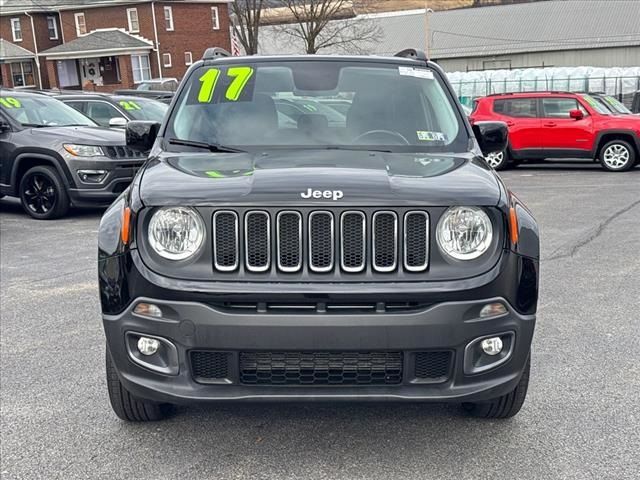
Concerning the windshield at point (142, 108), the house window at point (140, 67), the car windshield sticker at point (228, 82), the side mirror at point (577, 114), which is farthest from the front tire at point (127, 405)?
the house window at point (140, 67)

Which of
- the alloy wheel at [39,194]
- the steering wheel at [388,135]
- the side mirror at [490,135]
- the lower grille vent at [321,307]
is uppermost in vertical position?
the steering wheel at [388,135]

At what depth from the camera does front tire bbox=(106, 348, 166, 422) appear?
346 cm

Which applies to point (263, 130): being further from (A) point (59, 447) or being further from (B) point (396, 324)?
(A) point (59, 447)

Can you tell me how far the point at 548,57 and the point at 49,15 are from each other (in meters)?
37.0

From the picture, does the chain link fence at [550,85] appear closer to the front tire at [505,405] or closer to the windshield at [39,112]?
the windshield at [39,112]

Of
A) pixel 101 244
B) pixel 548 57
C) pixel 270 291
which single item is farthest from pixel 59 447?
pixel 548 57

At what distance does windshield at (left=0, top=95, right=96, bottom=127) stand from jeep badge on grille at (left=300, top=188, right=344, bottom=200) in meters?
8.80

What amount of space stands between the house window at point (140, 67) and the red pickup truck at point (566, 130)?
129 ft

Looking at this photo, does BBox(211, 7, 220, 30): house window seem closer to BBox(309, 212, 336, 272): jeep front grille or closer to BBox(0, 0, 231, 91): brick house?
BBox(0, 0, 231, 91): brick house

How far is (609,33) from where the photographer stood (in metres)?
49.2

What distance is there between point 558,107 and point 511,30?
40462 mm

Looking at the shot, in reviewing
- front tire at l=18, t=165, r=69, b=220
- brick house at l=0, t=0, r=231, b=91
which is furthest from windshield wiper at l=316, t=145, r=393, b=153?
brick house at l=0, t=0, r=231, b=91

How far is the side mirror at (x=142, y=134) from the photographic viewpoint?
4547 mm

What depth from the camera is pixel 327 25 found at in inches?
1789
